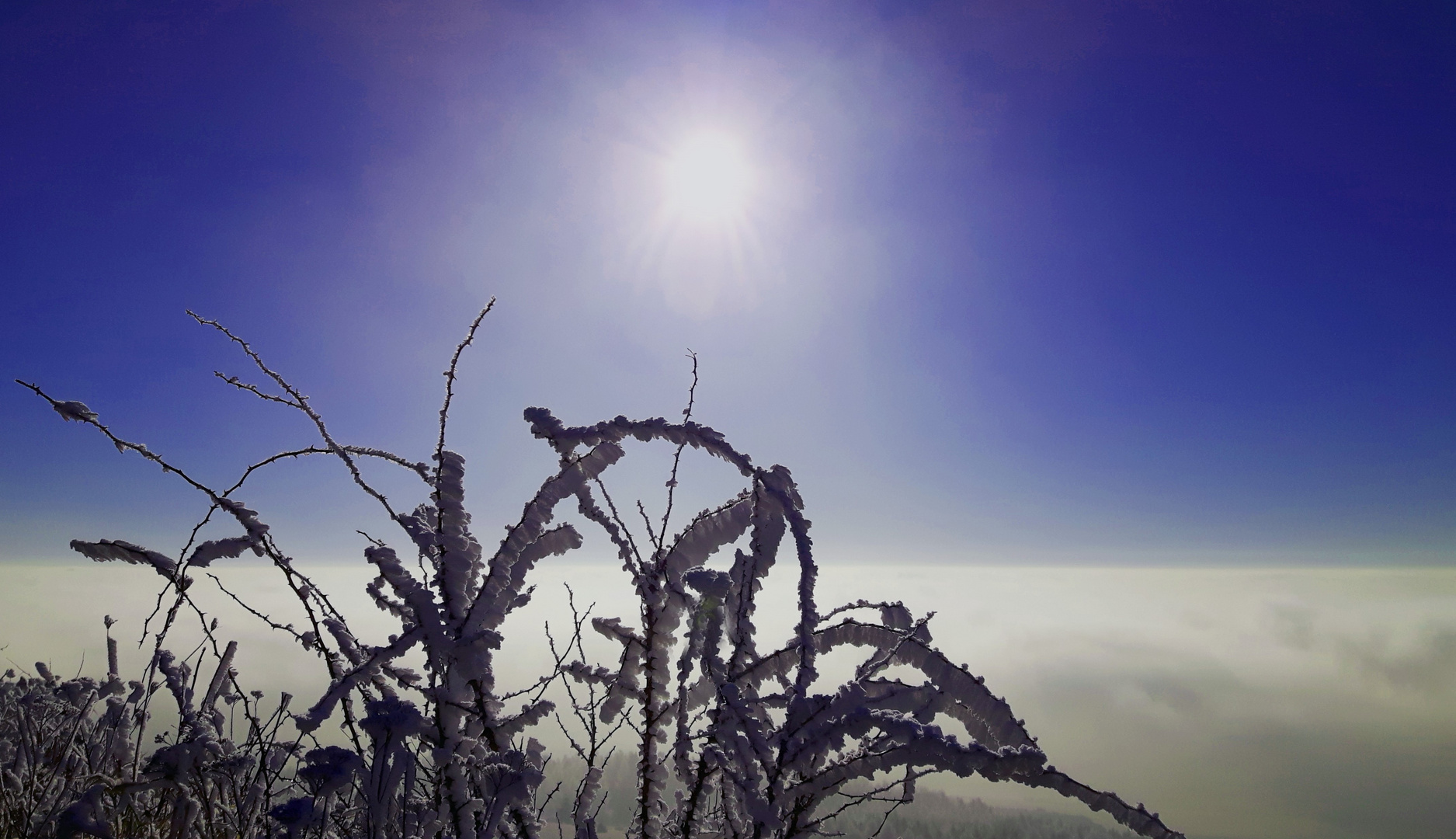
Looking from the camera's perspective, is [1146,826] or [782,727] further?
[782,727]

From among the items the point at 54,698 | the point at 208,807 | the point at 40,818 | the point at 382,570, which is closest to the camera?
the point at 382,570

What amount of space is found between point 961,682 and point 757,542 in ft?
2.55

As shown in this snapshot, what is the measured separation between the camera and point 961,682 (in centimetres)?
203

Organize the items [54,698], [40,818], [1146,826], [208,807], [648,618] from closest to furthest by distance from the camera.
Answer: [1146,826] < [648,618] < [208,807] < [40,818] < [54,698]

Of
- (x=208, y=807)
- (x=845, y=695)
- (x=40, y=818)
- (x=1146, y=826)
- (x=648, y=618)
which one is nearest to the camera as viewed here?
(x=1146, y=826)

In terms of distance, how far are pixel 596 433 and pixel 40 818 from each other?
4181mm

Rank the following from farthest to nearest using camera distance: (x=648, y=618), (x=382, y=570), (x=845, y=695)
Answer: (x=648, y=618), (x=382, y=570), (x=845, y=695)

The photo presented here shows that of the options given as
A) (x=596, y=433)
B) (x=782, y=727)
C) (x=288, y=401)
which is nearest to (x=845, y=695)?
(x=782, y=727)

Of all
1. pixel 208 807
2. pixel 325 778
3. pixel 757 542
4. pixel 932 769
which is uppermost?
pixel 757 542

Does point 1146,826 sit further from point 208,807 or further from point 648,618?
point 208,807

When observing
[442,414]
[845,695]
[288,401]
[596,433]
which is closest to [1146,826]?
[845,695]

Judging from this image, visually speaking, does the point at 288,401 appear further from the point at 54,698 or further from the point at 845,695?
the point at 54,698

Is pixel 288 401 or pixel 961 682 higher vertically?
pixel 288 401

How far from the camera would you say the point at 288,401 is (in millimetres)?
2268
